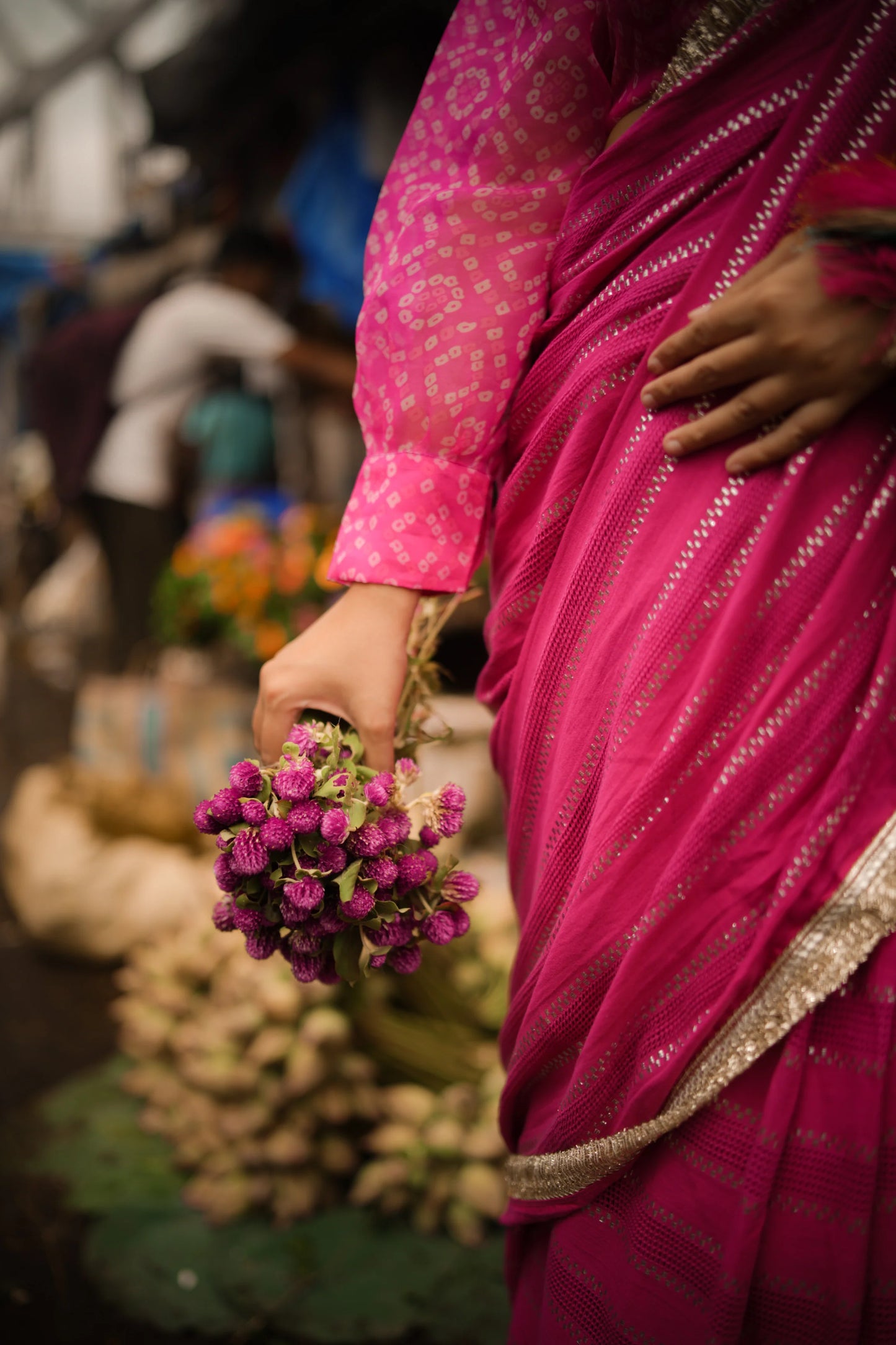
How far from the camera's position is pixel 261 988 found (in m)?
1.59

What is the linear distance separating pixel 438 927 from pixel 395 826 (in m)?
0.09

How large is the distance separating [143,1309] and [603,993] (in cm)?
127

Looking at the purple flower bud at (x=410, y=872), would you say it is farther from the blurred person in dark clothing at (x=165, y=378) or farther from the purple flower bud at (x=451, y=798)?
the blurred person in dark clothing at (x=165, y=378)

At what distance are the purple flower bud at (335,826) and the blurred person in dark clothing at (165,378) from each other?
270 centimetres

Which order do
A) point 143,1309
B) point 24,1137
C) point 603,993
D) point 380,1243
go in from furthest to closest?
point 24,1137 → point 380,1243 → point 143,1309 → point 603,993

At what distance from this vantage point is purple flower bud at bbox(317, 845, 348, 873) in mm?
597

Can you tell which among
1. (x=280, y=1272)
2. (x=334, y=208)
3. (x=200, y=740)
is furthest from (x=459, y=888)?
(x=334, y=208)

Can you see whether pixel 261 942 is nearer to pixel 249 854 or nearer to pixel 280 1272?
pixel 249 854

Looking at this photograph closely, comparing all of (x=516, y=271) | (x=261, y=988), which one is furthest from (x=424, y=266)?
(x=261, y=988)

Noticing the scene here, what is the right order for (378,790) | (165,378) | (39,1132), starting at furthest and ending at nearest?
(165,378)
(39,1132)
(378,790)

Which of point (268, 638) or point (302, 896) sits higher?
point (302, 896)

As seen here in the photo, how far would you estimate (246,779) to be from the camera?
23.6 inches

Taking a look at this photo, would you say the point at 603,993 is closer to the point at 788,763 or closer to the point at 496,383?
the point at 788,763

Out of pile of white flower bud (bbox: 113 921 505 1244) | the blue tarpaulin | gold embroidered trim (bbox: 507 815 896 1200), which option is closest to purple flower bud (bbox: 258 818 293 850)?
gold embroidered trim (bbox: 507 815 896 1200)
